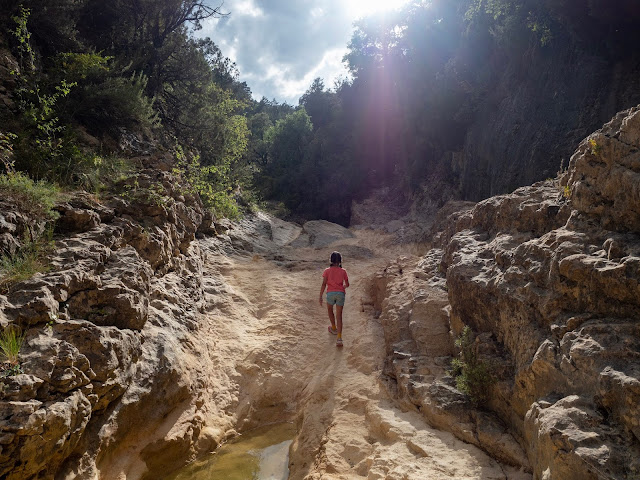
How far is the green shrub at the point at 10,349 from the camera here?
352cm

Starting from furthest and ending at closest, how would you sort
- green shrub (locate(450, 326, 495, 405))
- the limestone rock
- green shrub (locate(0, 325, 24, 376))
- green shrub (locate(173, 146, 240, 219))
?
the limestone rock, green shrub (locate(173, 146, 240, 219)), green shrub (locate(450, 326, 495, 405)), green shrub (locate(0, 325, 24, 376))

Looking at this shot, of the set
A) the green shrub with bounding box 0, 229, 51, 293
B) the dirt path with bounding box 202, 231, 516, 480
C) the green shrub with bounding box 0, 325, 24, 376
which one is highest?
the green shrub with bounding box 0, 229, 51, 293

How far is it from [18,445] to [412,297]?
5.55 m

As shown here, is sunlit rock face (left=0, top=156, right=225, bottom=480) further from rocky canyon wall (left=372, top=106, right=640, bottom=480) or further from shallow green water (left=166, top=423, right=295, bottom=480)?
rocky canyon wall (left=372, top=106, right=640, bottom=480)

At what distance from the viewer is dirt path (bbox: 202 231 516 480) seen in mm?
4133

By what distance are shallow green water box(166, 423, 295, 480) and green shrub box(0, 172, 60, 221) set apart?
142 inches

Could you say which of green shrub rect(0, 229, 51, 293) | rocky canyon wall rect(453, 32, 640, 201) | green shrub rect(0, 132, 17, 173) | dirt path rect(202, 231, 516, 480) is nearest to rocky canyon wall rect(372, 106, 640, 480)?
dirt path rect(202, 231, 516, 480)

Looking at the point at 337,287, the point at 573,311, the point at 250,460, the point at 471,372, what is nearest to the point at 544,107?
the point at 337,287

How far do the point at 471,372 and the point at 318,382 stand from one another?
2.43 meters

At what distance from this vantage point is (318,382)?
6094 mm

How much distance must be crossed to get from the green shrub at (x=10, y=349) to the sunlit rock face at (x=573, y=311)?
15.1 ft

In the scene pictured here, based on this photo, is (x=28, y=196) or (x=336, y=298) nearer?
(x=28, y=196)

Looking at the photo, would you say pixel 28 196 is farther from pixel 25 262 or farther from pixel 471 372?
pixel 471 372

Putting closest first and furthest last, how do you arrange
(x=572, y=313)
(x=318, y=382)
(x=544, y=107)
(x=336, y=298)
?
(x=572, y=313), (x=318, y=382), (x=336, y=298), (x=544, y=107)
